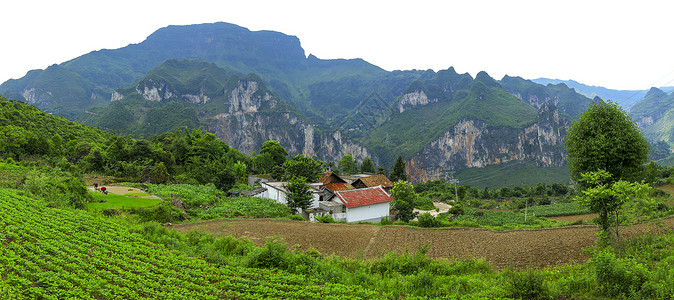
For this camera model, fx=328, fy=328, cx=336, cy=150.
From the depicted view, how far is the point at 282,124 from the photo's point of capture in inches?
5620

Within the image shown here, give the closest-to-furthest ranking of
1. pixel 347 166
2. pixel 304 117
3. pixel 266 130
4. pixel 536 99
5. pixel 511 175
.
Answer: pixel 347 166 < pixel 511 175 < pixel 266 130 < pixel 304 117 < pixel 536 99

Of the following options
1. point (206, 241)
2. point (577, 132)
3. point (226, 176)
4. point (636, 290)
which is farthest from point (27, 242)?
point (226, 176)

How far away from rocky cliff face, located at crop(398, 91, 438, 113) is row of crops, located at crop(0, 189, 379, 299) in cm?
16643

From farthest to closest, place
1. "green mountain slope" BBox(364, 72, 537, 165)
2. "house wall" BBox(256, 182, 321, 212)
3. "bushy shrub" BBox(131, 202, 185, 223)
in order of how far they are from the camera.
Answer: "green mountain slope" BBox(364, 72, 537, 165)
"house wall" BBox(256, 182, 321, 212)
"bushy shrub" BBox(131, 202, 185, 223)

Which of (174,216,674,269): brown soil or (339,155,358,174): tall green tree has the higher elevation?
(339,155,358,174): tall green tree

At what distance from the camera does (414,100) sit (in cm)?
16962

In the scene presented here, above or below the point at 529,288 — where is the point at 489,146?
above

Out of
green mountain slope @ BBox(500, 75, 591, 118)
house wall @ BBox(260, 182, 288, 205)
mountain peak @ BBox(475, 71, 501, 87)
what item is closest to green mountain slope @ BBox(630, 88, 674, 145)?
green mountain slope @ BBox(500, 75, 591, 118)

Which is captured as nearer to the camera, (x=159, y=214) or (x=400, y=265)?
(x=400, y=265)

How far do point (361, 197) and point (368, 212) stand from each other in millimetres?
1422

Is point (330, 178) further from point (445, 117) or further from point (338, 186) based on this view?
point (445, 117)

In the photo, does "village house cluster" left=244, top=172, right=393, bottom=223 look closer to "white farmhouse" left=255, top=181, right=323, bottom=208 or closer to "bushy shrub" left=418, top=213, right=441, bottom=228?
"white farmhouse" left=255, top=181, right=323, bottom=208

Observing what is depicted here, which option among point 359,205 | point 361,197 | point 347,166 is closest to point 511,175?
point 347,166

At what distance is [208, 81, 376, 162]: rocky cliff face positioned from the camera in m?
136
